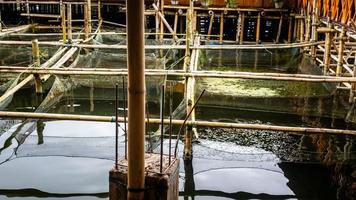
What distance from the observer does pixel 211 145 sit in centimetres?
703

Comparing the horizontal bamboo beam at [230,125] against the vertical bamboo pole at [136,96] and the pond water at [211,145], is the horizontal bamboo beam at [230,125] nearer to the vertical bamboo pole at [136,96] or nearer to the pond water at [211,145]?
the pond water at [211,145]

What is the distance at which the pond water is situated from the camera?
5715 millimetres

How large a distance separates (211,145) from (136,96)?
16.4 feet

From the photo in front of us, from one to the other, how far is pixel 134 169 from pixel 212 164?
4.02 meters

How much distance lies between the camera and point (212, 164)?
6191 mm

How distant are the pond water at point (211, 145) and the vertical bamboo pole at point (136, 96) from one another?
3326 millimetres

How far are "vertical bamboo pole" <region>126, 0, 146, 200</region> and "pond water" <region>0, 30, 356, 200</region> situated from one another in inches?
131

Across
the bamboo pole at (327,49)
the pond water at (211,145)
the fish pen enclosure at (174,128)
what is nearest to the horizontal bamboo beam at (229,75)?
the fish pen enclosure at (174,128)

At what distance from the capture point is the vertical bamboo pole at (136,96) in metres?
2.03

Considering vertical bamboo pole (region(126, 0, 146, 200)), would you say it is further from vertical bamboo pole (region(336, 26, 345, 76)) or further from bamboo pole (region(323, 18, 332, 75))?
bamboo pole (region(323, 18, 332, 75))

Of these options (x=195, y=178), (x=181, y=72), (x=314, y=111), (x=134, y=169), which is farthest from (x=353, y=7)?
(x=134, y=169)

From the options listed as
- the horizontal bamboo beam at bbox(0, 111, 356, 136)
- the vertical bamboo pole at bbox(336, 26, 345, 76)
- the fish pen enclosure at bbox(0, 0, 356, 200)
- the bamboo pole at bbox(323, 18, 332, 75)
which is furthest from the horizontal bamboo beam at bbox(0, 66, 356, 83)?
the bamboo pole at bbox(323, 18, 332, 75)

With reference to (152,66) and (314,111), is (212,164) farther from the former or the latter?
(152,66)

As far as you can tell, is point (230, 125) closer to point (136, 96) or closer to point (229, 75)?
point (229, 75)
